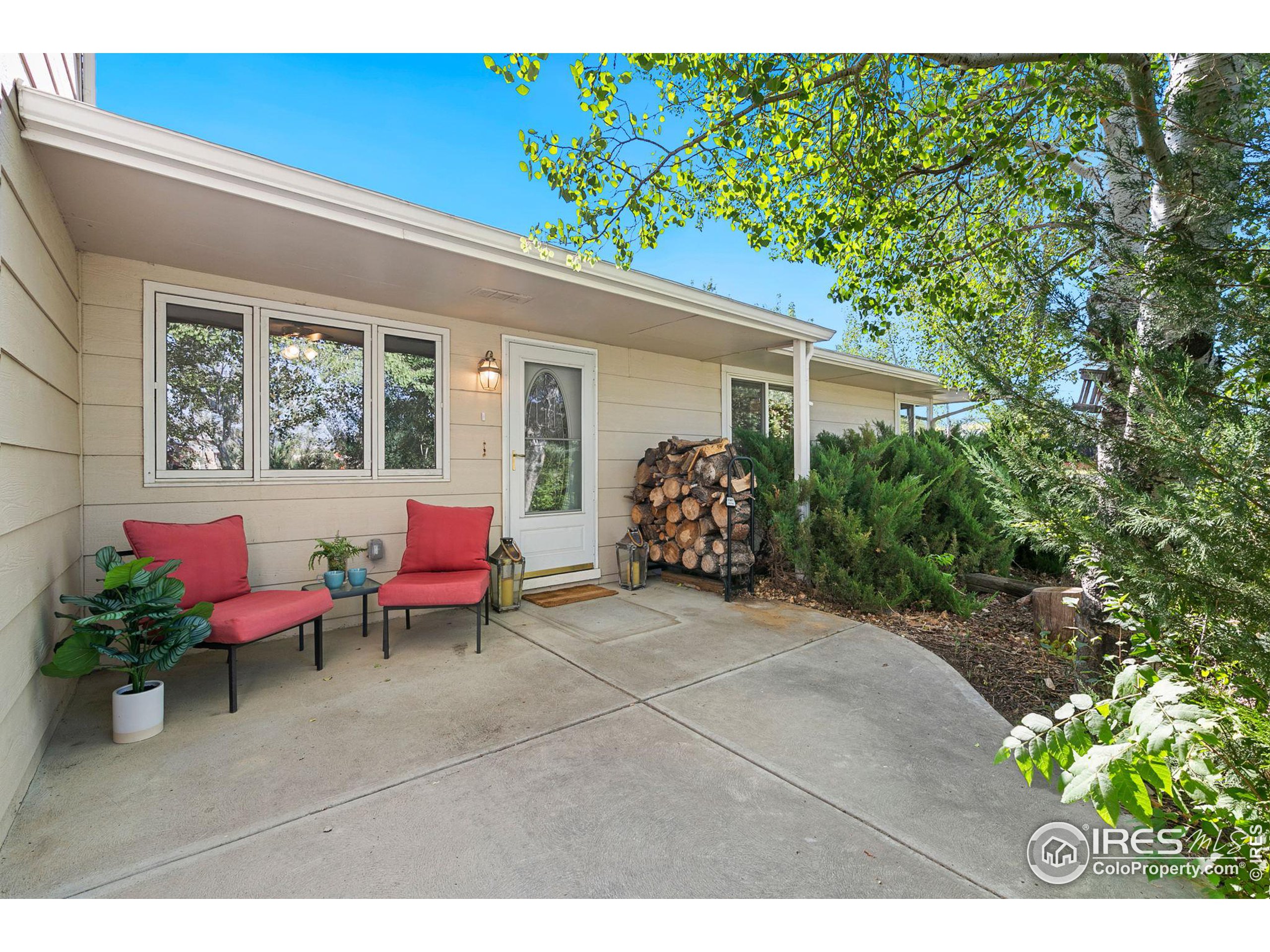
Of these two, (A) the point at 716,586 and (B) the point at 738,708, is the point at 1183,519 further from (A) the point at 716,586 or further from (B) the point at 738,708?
(A) the point at 716,586

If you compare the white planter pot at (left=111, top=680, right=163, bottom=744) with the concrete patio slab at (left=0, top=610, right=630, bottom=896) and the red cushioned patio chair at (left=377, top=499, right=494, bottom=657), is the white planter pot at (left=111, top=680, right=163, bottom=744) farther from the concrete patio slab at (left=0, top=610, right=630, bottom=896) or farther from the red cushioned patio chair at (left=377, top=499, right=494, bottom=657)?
the red cushioned patio chair at (left=377, top=499, right=494, bottom=657)

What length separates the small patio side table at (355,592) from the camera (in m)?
3.34

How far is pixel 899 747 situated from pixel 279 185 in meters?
3.52

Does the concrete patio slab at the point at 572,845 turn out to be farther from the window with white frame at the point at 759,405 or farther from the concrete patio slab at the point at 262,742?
the window with white frame at the point at 759,405

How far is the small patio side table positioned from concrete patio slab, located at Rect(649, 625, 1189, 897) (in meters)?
1.94

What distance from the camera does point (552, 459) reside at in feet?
16.4

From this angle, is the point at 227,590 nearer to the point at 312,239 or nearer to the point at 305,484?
the point at 305,484

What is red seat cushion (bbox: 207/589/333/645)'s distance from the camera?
2.55 metres

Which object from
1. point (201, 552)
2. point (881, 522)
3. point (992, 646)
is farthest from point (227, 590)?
point (992, 646)

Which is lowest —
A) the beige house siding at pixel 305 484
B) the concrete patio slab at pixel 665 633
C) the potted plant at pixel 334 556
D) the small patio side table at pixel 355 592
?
the concrete patio slab at pixel 665 633

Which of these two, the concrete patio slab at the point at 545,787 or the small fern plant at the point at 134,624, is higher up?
the small fern plant at the point at 134,624

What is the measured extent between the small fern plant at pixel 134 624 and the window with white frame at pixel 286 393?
124 centimetres

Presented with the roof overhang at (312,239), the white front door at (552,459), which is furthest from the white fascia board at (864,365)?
the white front door at (552,459)
